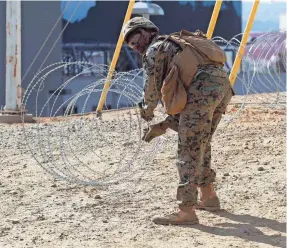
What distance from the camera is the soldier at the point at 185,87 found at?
5.23 metres

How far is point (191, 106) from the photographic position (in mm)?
5262

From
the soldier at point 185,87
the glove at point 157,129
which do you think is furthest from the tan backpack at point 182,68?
the glove at point 157,129

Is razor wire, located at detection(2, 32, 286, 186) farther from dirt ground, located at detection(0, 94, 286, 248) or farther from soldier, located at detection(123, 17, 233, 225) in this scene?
soldier, located at detection(123, 17, 233, 225)

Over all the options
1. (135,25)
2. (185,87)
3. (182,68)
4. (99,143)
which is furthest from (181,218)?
(99,143)

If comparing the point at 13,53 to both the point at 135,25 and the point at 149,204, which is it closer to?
the point at 149,204

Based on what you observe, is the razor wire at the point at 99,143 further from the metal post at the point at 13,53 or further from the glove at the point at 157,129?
the metal post at the point at 13,53

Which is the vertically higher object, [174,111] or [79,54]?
[174,111]

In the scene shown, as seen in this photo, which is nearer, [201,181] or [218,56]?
[218,56]

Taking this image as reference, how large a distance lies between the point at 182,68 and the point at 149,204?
1.41 metres

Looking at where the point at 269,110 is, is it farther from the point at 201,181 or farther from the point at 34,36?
the point at 34,36

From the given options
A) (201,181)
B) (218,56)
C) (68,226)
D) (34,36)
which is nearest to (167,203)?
(201,181)

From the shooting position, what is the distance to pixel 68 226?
5492 mm

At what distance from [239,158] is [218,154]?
0.32 metres

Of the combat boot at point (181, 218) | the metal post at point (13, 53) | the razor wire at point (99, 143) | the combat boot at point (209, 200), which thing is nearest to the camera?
the combat boot at point (181, 218)
